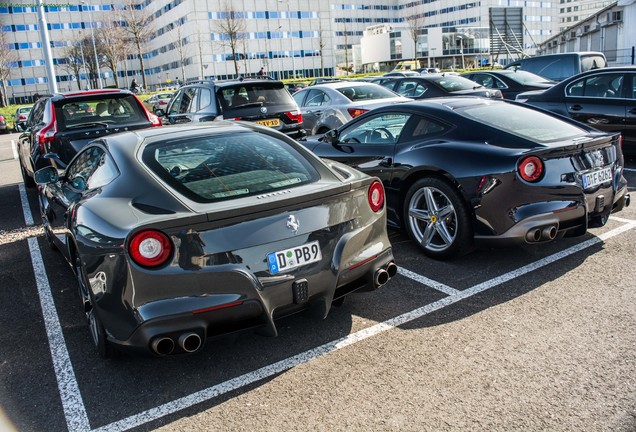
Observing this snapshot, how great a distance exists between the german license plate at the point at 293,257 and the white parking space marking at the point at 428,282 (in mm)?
1486

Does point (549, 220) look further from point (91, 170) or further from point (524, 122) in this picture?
point (91, 170)

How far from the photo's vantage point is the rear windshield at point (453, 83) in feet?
41.5

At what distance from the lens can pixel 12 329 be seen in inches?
158

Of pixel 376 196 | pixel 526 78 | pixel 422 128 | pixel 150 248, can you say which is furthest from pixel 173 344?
pixel 526 78

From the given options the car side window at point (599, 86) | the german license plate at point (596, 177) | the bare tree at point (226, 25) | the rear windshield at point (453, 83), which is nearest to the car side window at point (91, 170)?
the german license plate at point (596, 177)

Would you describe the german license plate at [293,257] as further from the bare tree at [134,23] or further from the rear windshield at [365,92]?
the bare tree at [134,23]

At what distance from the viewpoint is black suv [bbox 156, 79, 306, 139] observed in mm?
9219

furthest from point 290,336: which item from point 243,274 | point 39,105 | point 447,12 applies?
point 447,12

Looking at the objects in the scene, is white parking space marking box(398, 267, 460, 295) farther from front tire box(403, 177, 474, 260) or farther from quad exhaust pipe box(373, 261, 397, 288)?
quad exhaust pipe box(373, 261, 397, 288)

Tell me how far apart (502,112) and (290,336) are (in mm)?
3116

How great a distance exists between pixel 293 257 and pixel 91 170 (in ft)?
6.28

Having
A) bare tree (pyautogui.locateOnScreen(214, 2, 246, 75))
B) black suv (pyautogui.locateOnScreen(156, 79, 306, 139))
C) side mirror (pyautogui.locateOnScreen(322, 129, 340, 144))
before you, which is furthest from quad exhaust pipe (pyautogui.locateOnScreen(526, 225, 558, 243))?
bare tree (pyautogui.locateOnScreen(214, 2, 246, 75))

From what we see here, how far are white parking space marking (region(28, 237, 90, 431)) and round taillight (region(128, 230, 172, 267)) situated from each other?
879 mm

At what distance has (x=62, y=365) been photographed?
11.2ft
